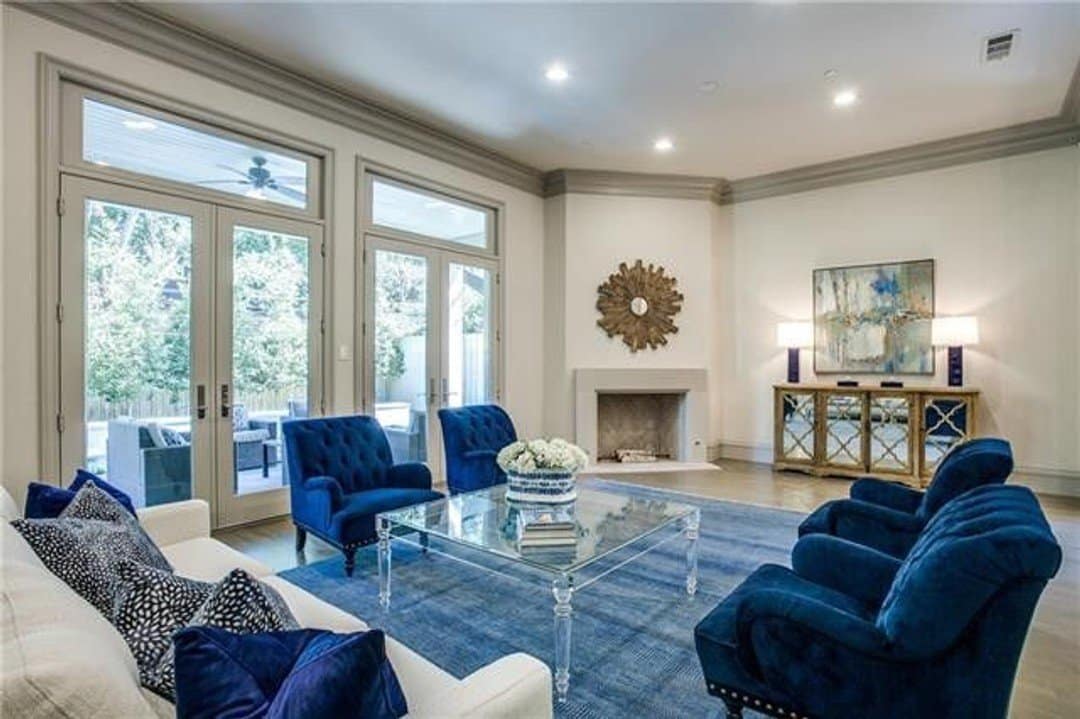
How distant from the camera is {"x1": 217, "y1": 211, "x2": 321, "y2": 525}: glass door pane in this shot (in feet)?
13.7

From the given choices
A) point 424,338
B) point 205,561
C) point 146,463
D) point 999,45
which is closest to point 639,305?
point 424,338

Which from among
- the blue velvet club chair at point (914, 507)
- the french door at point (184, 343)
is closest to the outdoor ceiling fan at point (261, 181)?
the french door at point (184, 343)

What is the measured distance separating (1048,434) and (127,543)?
673 centimetres

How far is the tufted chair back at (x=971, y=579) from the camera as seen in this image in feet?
4.41

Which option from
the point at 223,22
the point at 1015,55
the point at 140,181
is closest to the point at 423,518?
the point at 140,181

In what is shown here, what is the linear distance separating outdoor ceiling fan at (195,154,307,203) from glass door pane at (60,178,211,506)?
42 centimetres

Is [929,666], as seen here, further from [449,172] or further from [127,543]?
[449,172]

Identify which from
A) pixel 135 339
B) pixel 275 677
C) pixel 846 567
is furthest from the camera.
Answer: pixel 135 339

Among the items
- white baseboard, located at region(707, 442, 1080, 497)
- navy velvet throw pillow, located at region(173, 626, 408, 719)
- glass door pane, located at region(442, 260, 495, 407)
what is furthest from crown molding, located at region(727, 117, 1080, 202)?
navy velvet throw pillow, located at region(173, 626, 408, 719)

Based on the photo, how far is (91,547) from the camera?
61.2 inches

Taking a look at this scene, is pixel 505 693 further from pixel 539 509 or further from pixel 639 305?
pixel 639 305

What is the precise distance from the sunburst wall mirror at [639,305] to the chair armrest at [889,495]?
3.76m

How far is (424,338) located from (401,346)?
284 mm

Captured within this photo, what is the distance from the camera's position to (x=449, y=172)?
18.8 feet
